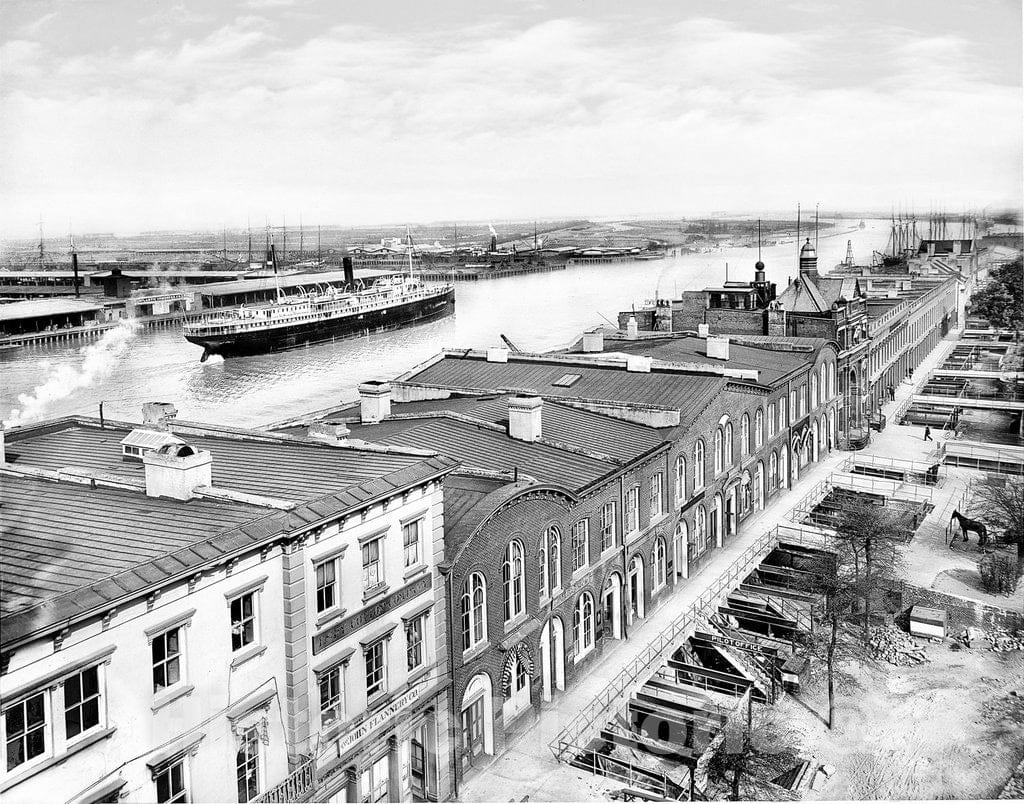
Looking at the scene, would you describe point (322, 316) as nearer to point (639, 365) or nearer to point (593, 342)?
point (639, 365)

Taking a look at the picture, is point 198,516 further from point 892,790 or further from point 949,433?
point 949,433

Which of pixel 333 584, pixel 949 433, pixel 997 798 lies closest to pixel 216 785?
pixel 333 584

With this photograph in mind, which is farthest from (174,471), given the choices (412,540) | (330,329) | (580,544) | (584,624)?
(330,329)

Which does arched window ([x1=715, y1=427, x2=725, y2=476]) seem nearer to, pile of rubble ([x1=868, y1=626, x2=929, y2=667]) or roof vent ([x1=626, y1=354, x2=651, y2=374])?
roof vent ([x1=626, y1=354, x2=651, y2=374])

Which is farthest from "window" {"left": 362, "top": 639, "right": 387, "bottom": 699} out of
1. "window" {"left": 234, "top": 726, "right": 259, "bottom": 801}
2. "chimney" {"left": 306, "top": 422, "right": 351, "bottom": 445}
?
"chimney" {"left": 306, "top": 422, "right": 351, "bottom": 445}

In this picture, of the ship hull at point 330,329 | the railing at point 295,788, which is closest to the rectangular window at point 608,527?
the railing at point 295,788

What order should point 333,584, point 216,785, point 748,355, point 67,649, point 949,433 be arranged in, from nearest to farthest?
point 67,649 < point 216,785 < point 333,584 < point 748,355 < point 949,433
